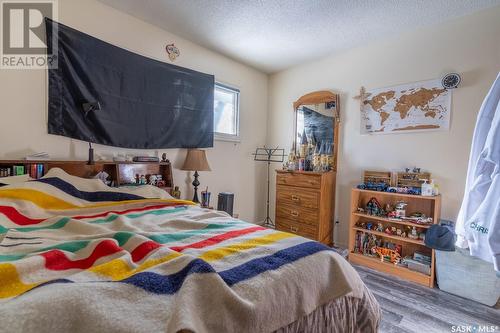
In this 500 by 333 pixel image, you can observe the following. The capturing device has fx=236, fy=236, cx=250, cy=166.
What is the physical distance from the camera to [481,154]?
1.31 m

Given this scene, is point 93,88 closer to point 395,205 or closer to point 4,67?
point 4,67

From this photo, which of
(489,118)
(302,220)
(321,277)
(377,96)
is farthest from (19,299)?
(377,96)

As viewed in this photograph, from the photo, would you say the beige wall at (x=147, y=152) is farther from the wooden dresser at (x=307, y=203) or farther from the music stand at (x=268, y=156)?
the wooden dresser at (x=307, y=203)

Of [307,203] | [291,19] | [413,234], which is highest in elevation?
[291,19]

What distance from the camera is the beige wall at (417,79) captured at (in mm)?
2115

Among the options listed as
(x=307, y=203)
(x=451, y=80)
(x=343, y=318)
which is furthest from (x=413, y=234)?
(x=343, y=318)

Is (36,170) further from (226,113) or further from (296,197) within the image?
(296,197)

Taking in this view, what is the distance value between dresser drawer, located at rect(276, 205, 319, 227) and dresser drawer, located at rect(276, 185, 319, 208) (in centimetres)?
5

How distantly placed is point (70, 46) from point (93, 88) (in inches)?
13.6

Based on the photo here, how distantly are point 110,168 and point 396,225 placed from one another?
290cm

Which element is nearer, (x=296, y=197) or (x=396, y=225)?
(x=396, y=225)

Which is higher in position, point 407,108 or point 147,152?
point 407,108

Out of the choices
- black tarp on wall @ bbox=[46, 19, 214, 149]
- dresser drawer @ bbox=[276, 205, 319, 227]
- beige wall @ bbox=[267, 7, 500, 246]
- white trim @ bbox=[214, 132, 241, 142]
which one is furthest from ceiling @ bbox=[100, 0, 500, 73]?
dresser drawer @ bbox=[276, 205, 319, 227]

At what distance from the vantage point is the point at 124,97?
230cm
